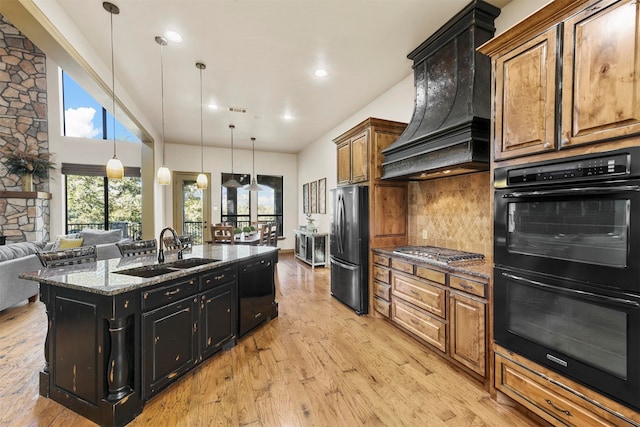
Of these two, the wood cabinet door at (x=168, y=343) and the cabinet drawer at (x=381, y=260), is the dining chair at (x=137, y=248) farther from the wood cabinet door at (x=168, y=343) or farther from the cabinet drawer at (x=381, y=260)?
the cabinet drawer at (x=381, y=260)

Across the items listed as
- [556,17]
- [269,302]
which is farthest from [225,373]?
[556,17]

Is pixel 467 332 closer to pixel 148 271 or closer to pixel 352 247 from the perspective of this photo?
pixel 352 247

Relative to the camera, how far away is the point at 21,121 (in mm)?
6508

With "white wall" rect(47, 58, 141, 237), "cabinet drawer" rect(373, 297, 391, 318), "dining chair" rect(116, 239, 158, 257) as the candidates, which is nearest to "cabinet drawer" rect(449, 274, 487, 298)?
"cabinet drawer" rect(373, 297, 391, 318)

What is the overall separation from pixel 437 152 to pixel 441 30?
1.29 m

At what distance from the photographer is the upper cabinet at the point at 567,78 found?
140cm

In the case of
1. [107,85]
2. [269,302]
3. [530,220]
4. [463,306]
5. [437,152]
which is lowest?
[269,302]

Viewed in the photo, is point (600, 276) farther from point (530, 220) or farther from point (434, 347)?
point (434, 347)

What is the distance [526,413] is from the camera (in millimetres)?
1906

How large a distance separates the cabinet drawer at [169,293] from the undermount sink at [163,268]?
0.80 feet

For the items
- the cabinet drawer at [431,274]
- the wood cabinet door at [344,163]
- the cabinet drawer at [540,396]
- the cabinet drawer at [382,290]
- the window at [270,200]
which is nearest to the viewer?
the cabinet drawer at [540,396]

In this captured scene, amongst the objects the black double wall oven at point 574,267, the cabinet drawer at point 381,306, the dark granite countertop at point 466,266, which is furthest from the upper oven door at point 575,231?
the cabinet drawer at point 381,306

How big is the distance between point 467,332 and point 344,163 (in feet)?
9.19

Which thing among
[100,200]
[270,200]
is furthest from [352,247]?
[100,200]
